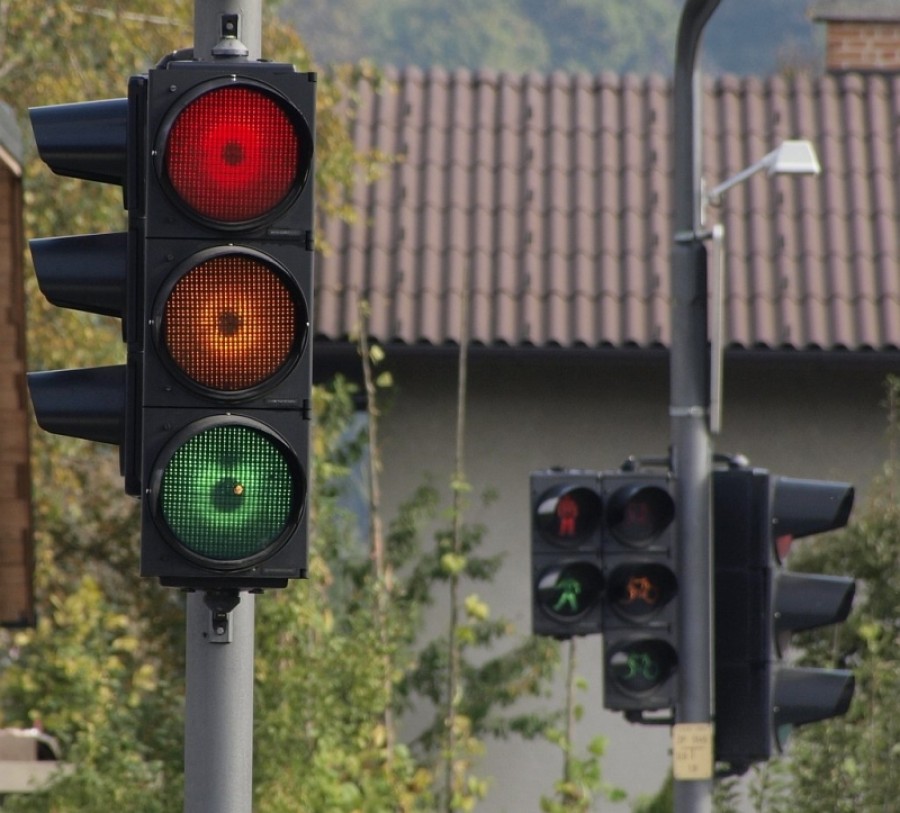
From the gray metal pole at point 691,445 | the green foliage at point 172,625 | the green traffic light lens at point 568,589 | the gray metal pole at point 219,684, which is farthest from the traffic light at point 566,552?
the gray metal pole at point 219,684

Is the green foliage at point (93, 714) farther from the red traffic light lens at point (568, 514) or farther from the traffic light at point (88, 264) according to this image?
the traffic light at point (88, 264)

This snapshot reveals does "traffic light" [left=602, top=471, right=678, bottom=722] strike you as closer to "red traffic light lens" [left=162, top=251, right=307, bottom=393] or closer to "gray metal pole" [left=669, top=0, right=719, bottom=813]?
"gray metal pole" [left=669, top=0, right=719, bottom=813]

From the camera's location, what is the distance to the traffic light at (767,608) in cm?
786

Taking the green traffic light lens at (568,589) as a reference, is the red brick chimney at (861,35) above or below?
above

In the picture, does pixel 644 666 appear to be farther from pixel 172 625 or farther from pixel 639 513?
pixel 172 625

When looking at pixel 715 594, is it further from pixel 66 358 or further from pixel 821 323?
pixel 821 323

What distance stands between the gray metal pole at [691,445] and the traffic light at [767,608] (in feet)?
0.43

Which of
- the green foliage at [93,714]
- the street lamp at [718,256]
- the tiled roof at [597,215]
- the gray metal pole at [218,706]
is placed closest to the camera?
the gray metal pole at [218,706]

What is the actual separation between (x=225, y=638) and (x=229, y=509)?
1.12 ft

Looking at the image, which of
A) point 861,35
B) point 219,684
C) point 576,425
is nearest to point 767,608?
point 219,684

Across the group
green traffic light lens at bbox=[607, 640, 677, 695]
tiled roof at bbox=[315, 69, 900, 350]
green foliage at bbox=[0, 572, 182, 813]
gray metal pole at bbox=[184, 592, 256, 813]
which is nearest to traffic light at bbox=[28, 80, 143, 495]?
gray metal pole at bbox=[184, 592, 256, 813]

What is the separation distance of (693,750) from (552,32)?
8148cm

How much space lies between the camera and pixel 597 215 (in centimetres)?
1511

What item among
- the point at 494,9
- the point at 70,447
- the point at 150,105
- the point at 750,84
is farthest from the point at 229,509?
the point at 494,9
